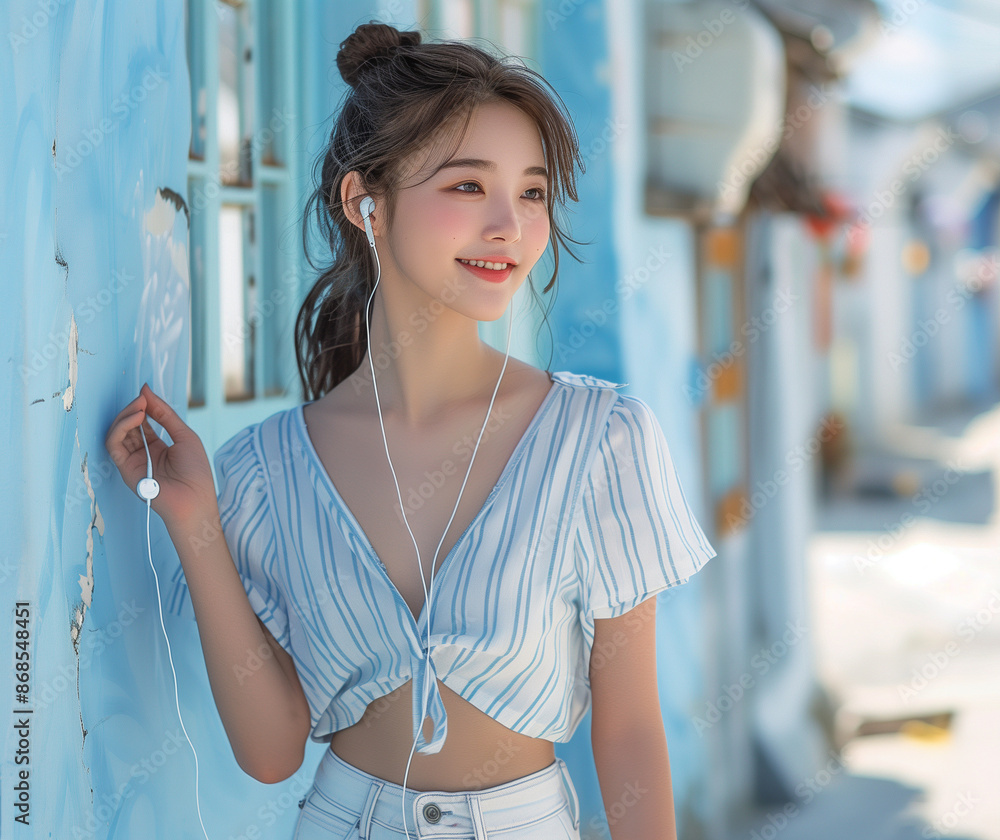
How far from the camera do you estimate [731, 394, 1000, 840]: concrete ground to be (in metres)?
3.52

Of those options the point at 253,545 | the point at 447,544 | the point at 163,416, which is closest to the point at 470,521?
the point at 447,544

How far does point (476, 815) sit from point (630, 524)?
0.39m

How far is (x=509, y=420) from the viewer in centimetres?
125

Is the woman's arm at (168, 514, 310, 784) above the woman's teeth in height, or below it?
below

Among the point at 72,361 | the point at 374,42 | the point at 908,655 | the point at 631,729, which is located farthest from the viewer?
the point at 908,655

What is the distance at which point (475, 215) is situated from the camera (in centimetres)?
115

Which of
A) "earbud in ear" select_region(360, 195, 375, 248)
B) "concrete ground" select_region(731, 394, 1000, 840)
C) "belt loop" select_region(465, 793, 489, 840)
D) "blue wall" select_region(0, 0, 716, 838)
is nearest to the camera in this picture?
"blue wall" select_region(0, 0, 716, 838)

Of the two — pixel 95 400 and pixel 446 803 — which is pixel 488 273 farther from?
pixel 446 803

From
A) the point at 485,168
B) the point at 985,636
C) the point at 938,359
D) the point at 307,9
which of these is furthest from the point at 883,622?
the point at 938,359

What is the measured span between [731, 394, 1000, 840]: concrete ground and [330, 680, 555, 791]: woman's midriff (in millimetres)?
2602

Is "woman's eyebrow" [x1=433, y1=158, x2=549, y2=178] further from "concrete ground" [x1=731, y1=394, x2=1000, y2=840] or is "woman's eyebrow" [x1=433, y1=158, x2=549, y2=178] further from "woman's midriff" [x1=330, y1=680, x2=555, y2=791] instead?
"concrete ground" [x1=731, y1=394, x2=1000, y2=840]

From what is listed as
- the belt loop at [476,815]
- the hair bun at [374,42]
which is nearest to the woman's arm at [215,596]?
the belt loop at [476,815]

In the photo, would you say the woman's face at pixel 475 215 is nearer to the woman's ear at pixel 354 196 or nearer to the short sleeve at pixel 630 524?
the woman's ear at pixel 354 196

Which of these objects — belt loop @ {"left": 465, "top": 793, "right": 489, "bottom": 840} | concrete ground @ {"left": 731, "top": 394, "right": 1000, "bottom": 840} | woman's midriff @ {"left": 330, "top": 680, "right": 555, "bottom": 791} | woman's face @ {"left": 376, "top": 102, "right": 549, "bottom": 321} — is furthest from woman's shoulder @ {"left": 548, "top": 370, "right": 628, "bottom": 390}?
concrete ground @ {"left": 731, "top": 394, "right": 1000, "bottom": 840}
